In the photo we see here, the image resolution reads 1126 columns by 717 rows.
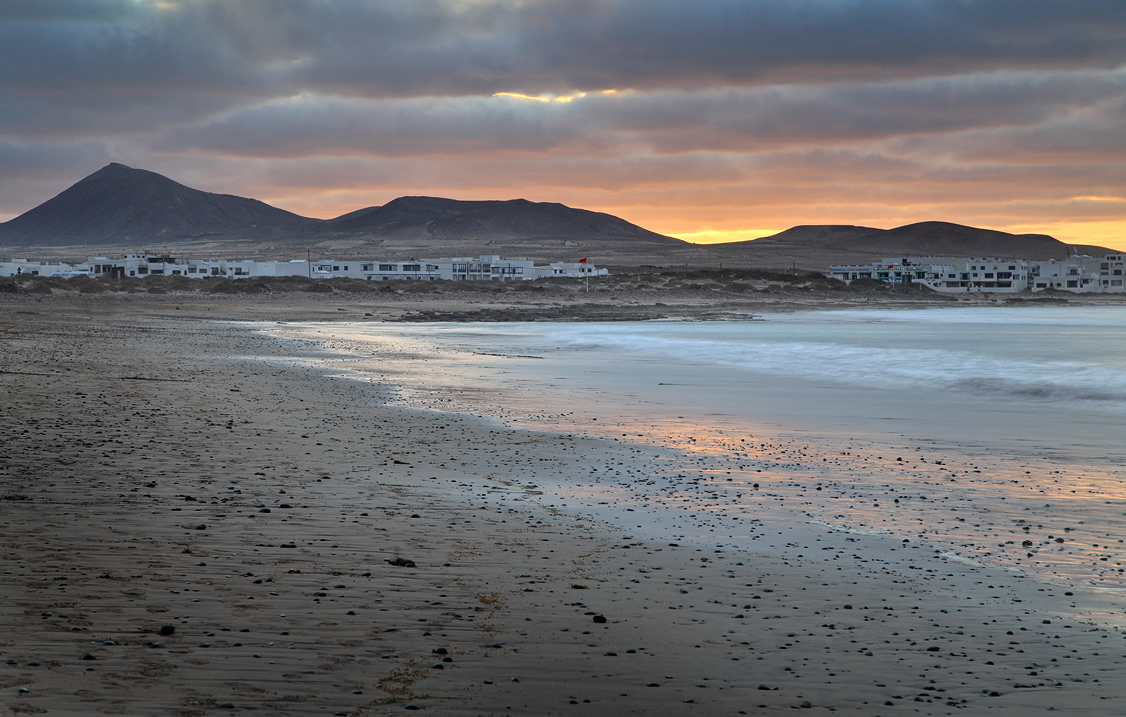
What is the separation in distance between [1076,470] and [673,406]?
6.94 meters

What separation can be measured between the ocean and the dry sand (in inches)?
30.3

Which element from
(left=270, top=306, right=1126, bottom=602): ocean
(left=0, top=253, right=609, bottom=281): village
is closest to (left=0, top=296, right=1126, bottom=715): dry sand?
(left=270, top=306, right=1126, bottom=602): ocean

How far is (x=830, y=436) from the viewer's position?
1291 cm

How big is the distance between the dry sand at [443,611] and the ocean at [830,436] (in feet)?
2.53

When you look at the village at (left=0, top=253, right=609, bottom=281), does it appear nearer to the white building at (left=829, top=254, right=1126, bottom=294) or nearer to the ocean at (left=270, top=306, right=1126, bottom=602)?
the white building at (left=829, top=254, right=1126, bottom=294)

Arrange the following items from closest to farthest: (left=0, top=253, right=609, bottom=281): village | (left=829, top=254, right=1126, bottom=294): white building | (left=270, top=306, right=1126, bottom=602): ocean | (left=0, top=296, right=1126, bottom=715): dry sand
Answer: (left=0, top=296, right=1126, bottom=715): dry sand < (left=270, top=306, right=1126, bottom=602): ocean < (left=0, top=253, right=609, bottom=281): village < (left=829, top=254, right=1126, bottom=294): white building

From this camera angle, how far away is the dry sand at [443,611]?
4.15 meters

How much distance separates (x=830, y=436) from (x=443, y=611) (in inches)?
351

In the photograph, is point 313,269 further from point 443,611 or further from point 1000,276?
point 443,611

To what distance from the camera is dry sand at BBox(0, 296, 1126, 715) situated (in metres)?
4.15

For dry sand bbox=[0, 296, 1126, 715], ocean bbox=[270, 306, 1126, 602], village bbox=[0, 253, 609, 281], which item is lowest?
ocean bbox=[270, 306, 1126, 602]

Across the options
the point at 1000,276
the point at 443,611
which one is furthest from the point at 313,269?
the point at 443,611

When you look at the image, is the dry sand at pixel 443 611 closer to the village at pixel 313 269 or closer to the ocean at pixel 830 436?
the ocean at pixel 830 436

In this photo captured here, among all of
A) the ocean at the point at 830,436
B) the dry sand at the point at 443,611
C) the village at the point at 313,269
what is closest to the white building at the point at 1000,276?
the village at the point at 313,269
